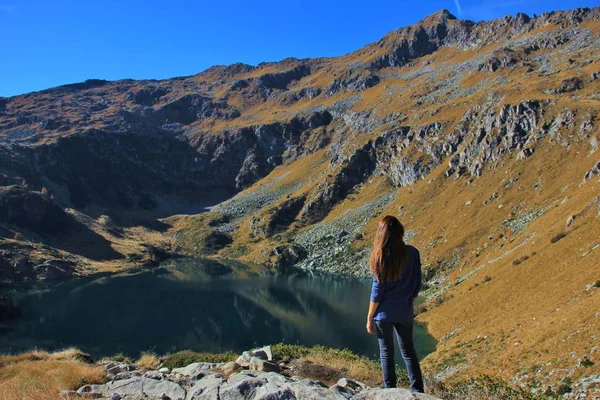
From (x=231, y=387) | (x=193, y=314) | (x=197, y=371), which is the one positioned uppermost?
(x=231, y=387)

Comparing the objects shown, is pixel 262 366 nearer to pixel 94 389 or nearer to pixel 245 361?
pixel 245 361

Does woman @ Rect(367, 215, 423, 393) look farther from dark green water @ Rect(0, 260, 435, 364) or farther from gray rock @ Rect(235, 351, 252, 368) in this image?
dark green water @ Rect(0, 260, 435, 364)

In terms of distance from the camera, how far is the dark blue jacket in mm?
9438

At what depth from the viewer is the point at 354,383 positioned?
13.4 meters

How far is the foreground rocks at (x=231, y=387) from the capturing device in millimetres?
10547

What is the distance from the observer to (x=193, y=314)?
8244 cm

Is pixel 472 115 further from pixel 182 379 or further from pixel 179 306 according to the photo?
pixel 182 379

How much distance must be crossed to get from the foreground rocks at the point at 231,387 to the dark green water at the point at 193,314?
117 ft

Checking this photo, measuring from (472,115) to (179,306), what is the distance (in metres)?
118

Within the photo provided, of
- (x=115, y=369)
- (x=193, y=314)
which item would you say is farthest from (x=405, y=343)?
(x=193, y=314)

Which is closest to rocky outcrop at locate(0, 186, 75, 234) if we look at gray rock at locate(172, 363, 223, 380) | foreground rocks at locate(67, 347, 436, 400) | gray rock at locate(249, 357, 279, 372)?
gray rock at locate(172, 363, 223, 380)

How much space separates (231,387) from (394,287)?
5924 mm

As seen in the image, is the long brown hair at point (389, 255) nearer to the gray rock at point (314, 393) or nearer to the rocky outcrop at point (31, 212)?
the gray rock at point (314, 393)

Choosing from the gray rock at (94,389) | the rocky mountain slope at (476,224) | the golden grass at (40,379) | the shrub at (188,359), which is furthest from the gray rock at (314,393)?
the rocky mountain slope at (476,224)
